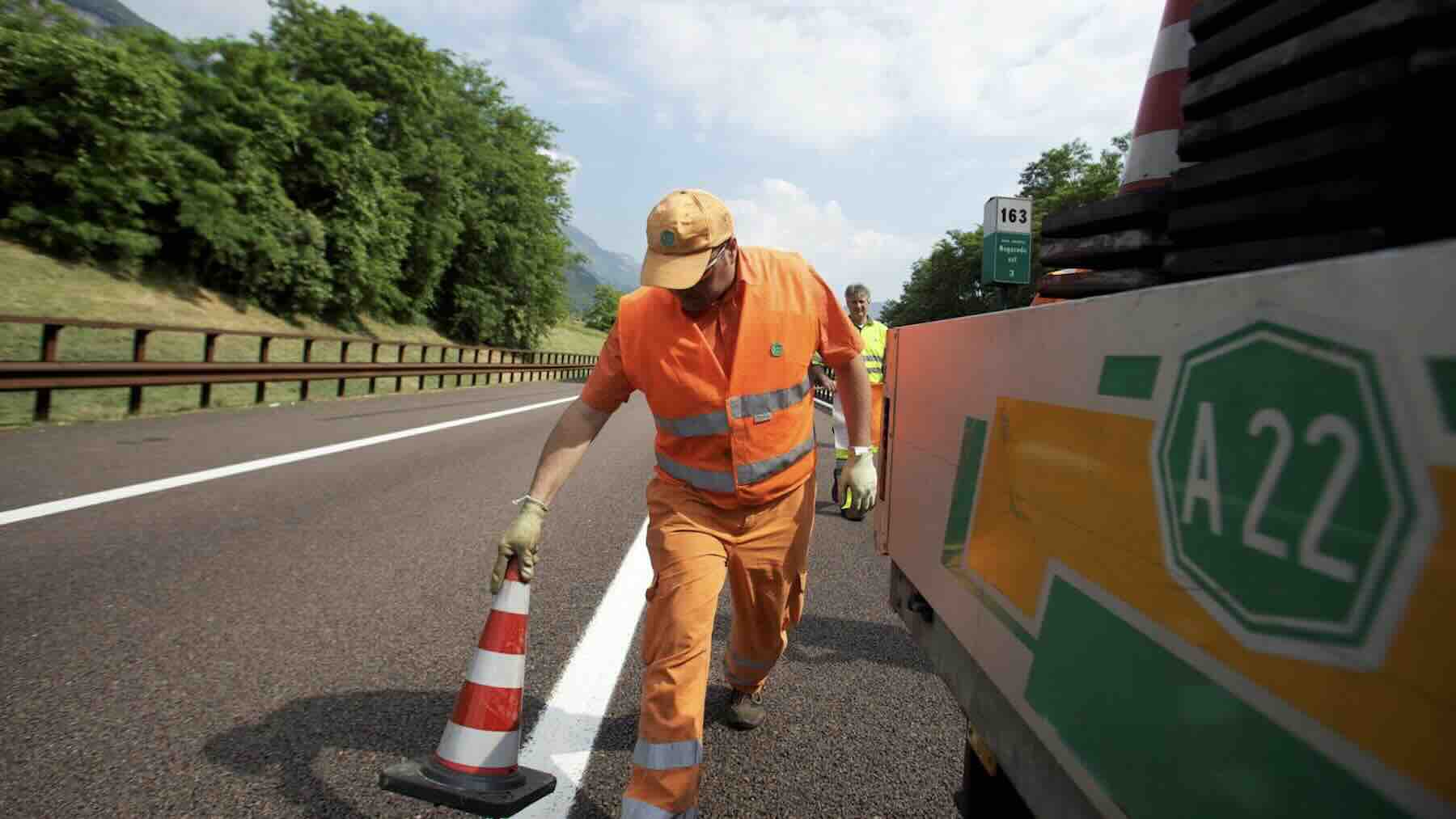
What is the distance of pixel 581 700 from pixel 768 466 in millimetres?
1222

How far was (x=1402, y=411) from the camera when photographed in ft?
2.35

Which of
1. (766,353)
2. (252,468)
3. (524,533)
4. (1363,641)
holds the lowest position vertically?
(252,468)

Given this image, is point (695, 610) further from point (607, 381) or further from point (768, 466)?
point (607, 381)

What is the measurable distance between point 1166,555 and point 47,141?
3087 cm

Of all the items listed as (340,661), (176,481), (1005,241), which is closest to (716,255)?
(340,661)

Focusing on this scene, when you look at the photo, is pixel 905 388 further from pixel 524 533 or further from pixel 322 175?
pixel 322 175

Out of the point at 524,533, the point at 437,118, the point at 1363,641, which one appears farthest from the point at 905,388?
the point at 437,118

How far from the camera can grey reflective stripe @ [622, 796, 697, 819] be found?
2084 millimetres

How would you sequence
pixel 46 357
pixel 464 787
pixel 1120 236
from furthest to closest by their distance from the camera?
pixel 46 357, pixel 464 787, pixel 1120 236

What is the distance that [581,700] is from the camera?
3.08 meters

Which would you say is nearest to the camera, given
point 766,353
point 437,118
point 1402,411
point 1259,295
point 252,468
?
point 1402,411

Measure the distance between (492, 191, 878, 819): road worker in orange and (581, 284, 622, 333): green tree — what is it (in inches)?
5069

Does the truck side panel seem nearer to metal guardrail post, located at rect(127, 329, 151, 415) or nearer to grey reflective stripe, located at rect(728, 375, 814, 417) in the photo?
grey reflective stripe, located at rect(728, 375, 814, 417)

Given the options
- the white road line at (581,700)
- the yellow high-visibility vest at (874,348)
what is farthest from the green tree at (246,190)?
the white road line at (581,700)
